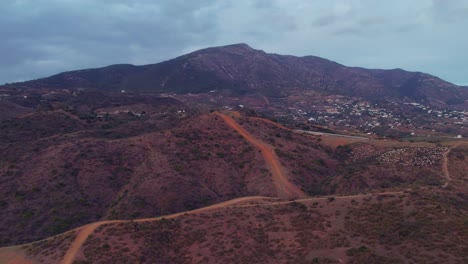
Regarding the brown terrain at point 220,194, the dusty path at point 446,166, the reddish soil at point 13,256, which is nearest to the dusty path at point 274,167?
the brown terrain at point 220,194

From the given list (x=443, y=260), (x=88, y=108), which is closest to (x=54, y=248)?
(x=443, y=260)

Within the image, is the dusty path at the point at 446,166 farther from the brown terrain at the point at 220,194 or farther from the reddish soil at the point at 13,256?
the reddish soil at the point at 13,256

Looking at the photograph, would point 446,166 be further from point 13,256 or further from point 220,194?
point 13,256

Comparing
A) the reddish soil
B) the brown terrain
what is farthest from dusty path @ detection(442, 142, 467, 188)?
the reddish soil

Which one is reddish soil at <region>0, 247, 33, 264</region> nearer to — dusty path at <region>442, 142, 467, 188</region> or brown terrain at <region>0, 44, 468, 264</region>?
brown terrain at <region>0, 44, 468, 264</region>

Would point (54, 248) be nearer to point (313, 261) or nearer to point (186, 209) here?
point (186, 209)

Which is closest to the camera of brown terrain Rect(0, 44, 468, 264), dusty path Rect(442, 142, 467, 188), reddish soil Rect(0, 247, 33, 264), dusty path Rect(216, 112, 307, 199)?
brown terrain Rect(0, 44, 468, 264)

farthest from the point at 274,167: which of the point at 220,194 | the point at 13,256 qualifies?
the point at 13,256

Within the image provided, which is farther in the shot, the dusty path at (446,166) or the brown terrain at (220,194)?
the dusty path at (446,166)

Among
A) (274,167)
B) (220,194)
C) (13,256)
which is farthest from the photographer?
(274,167)
